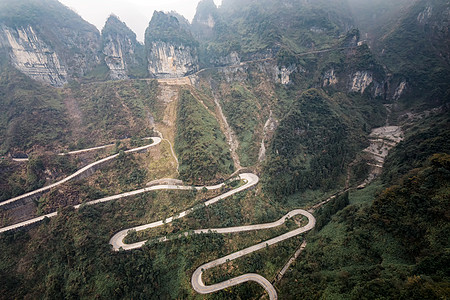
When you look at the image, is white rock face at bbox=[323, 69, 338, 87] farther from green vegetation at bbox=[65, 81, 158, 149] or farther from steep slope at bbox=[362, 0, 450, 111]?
green vegetation at bbox=[65, 81, 158, 149]

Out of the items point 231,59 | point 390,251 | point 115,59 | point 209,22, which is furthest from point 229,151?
point 209,22

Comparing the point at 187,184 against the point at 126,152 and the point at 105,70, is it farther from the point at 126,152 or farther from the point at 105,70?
the point at 105,70

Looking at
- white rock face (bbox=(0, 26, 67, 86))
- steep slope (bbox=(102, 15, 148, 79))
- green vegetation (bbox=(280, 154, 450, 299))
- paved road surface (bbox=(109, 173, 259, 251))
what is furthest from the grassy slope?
white rock face (bbox=(0, 26, 67, 86))

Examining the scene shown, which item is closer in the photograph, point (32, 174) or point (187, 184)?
point (32, 174)

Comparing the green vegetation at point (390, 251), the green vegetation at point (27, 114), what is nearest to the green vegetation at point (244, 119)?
the green vegetation at point (390, 251)

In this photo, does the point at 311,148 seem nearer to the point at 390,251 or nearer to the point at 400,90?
the point at 390,251

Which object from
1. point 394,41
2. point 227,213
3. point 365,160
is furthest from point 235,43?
point 227,213
